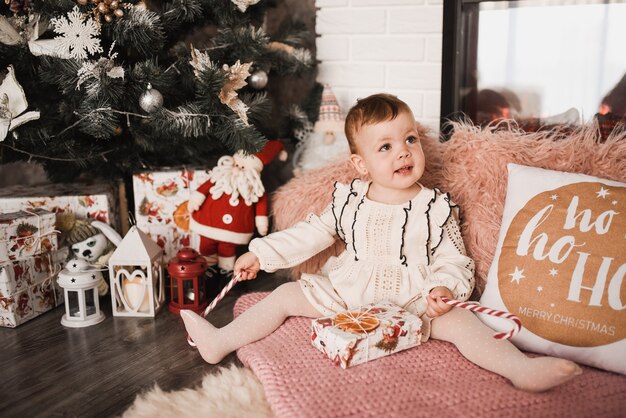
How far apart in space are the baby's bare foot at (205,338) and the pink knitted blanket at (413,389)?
102mm

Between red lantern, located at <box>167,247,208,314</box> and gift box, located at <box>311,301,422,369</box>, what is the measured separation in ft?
1.62

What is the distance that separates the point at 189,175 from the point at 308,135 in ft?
1.62

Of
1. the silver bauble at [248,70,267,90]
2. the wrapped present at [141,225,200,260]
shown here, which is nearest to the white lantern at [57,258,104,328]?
the wrapped present at [141,225,200,260]

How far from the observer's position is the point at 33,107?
1.76 m

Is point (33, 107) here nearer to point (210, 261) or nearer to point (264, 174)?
point (210, 261)

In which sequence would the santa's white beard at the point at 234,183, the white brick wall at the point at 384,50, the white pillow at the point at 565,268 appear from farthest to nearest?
→ the white brick wall at the point at 384,50 → the santa's white beard at the point at 234,183 → the white pillow at the point at 565,268

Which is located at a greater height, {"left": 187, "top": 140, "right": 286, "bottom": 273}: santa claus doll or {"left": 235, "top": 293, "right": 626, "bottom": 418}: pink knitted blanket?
{"left": 187, "top": 140, "right": 286, "bottom": 273}: santa claus doll

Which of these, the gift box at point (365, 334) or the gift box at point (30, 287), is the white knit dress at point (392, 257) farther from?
the gift box at point (30, 287)

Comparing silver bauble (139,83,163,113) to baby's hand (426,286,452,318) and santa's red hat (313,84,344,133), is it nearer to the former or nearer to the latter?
santa's red hat (313,84,344,133)

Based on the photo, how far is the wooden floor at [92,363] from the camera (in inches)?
50.0

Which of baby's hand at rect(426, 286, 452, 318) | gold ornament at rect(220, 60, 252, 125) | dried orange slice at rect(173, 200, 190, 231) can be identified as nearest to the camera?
baby's hand at rect(426, 286, 452, 318)

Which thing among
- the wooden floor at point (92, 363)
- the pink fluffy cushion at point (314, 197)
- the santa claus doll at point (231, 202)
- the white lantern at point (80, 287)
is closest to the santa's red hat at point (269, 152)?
the santa claus doll at point (231, 202)

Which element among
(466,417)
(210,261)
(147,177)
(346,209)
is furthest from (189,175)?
(466,417)

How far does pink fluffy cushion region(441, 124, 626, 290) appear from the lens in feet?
4.78
